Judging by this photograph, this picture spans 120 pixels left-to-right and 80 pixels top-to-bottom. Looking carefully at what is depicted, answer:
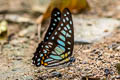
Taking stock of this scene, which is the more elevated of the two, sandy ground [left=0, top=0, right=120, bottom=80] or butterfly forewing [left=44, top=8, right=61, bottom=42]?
butterfly forewing [left=44, top=8, right=61, bottom=42]

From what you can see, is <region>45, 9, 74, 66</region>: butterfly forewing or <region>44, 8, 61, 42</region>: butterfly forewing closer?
<region>45, 9, 74, 66</region>: butterfly forewing

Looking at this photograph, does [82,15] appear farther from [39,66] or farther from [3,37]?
[39,66]

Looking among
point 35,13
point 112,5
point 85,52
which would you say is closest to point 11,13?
point 35,13

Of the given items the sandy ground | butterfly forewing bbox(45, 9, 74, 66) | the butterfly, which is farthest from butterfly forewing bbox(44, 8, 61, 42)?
the sandy ground

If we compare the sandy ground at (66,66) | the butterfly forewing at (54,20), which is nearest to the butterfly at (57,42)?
the butterfly forewing at (54,20)

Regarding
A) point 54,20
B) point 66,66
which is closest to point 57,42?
point 54,20

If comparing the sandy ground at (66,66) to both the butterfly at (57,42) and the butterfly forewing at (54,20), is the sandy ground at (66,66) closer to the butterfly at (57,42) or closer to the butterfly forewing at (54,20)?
the butterfly at (57,42)

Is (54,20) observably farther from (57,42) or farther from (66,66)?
(66,66)

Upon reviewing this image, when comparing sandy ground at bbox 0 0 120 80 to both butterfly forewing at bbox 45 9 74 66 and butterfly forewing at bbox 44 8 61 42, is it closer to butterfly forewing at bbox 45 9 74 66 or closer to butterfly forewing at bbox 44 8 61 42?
butterfly forewing at bbox 45 9 74 66
